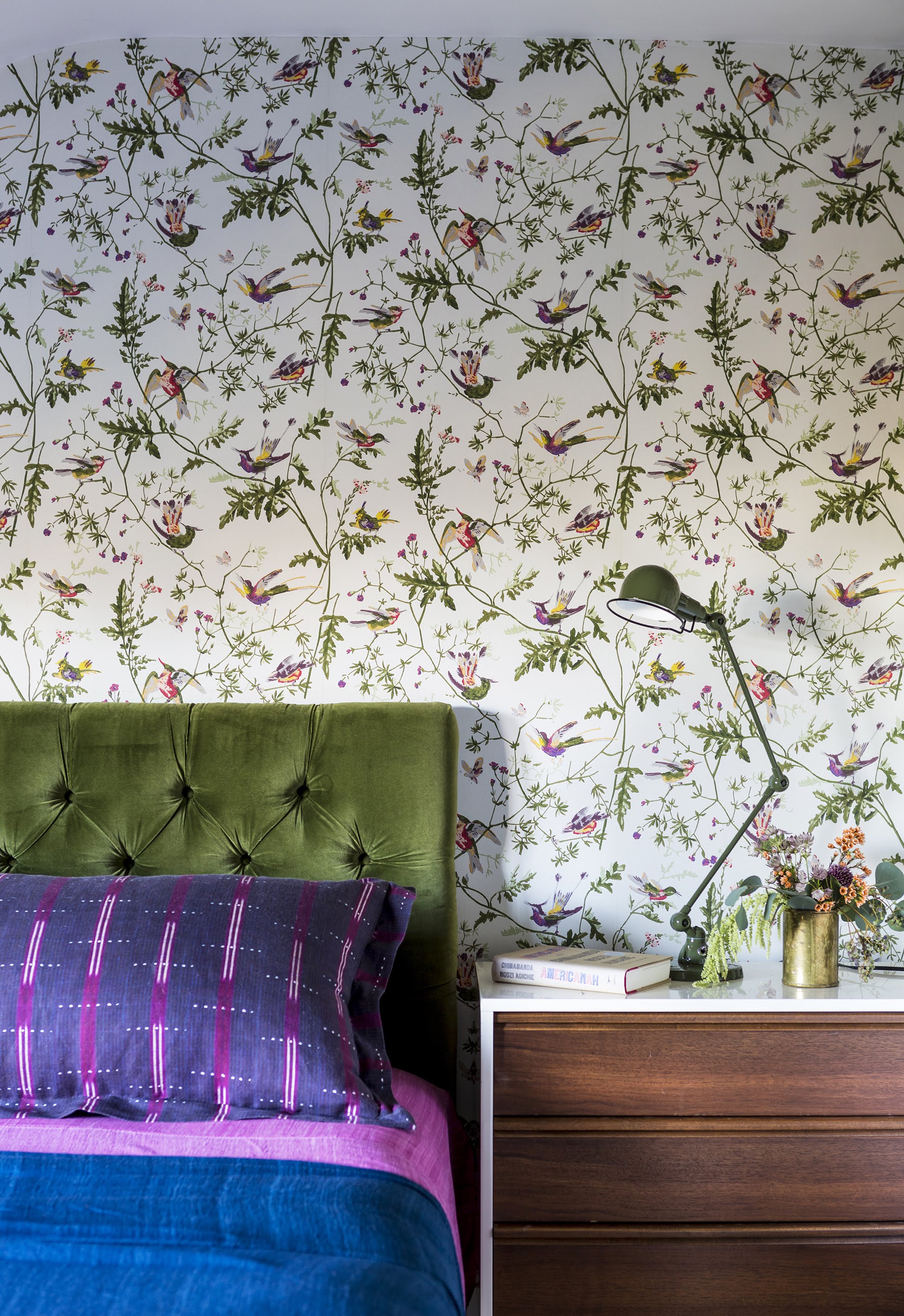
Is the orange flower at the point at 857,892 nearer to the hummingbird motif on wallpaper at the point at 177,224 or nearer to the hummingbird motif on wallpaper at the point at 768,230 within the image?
the hummingbird motif on wallpaper at the point at 768,230

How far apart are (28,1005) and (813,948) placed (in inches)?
50.3

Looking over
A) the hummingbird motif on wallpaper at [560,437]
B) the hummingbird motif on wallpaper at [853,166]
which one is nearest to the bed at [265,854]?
the hummingbird motif on wallpaper at [560,437]

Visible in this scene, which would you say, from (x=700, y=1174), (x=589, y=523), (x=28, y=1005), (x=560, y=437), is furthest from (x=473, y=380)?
(x=700, y=1174)

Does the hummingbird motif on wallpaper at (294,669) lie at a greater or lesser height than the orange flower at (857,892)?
greater

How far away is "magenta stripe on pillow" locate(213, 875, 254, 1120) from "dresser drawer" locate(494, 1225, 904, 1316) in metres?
0.59

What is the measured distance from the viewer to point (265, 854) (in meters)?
1.84

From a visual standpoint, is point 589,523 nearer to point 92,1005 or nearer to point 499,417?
point 499,417

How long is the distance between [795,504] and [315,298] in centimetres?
108

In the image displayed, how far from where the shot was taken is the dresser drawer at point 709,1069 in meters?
1.59

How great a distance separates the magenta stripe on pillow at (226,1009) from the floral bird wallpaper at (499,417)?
24.0 inches

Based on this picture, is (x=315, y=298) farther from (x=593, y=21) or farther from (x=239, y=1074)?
(x=239, y=1074)

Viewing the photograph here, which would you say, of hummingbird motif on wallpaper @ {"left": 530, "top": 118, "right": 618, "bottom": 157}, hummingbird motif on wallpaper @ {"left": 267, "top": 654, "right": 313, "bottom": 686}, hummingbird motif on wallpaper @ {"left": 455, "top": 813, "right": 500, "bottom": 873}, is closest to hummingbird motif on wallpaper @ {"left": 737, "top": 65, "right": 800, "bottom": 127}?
hummingbird motif on wallpaper @ {"left": 530, "top": 118, "right": 618, "bottom": 157}

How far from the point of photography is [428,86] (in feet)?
6.75

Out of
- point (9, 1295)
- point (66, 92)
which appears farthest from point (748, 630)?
point (66, 92)
